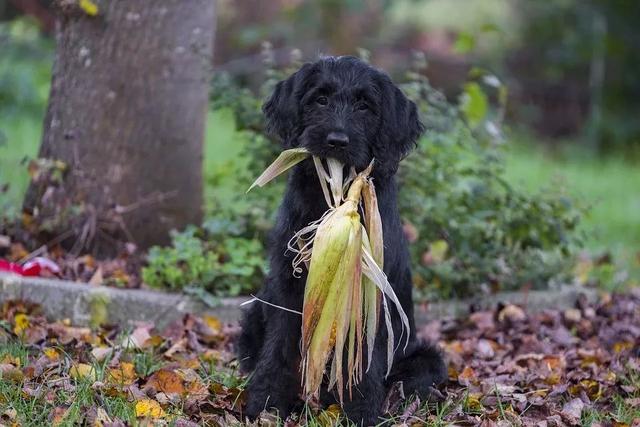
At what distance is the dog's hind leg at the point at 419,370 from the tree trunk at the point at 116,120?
2.24 meters

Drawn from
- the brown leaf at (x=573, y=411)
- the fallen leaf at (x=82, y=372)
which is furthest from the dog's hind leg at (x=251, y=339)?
the brown leaf at (x=573, y=411)

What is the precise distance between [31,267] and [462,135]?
292cm

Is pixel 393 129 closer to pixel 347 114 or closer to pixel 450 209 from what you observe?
pixel 347 114

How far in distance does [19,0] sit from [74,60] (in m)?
10.8

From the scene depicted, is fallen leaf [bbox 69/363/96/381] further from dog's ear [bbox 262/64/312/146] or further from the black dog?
dog's ear [bbox 262/64/312/146]

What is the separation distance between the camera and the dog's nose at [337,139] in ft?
12.8

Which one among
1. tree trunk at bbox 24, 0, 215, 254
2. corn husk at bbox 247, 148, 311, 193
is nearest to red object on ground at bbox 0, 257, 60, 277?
tree trunk at bbox 24, 0, 215, 254

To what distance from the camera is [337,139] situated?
3.90 meters

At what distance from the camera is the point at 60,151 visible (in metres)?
6.00

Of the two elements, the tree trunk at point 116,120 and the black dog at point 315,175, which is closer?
the black dog at point 315,175

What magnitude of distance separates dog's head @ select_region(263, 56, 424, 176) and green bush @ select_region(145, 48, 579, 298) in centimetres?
172

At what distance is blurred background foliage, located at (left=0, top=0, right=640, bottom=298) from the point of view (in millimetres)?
6129

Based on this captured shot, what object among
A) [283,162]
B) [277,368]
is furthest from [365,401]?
[283,162]

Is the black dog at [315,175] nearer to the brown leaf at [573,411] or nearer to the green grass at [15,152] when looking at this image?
the brown leaf at [573,411]
